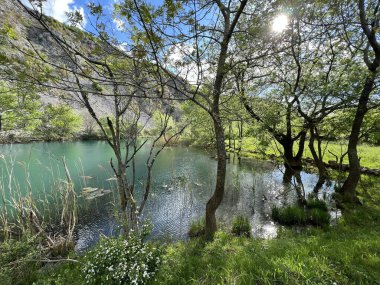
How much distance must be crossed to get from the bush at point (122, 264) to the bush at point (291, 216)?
5.39m

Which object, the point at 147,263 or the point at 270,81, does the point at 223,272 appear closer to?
the point at 147,263

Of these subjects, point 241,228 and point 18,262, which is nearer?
point 18,262

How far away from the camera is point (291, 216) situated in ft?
25.1

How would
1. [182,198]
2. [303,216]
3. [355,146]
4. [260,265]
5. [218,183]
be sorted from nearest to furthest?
[260,265] → [218,183] → [303,216] → [355,146] → [182,198]

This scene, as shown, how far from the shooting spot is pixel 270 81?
866cm

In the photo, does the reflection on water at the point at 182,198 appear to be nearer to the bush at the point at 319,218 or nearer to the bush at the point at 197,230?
the bush at the point at 197,230

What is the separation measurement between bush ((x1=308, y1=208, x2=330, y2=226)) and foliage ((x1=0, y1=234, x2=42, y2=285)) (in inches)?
314

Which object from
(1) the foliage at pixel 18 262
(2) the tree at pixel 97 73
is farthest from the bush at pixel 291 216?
(1) the foliage at pixel 18 262

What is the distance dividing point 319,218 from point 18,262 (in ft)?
28.1

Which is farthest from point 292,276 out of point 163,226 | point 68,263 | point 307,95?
point 307,95

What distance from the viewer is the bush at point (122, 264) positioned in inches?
139

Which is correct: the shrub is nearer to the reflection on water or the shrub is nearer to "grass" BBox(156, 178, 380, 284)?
the reflection on water

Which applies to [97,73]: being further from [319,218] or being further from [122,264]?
[319,218]

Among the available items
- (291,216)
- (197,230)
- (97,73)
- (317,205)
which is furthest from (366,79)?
(97,73)
